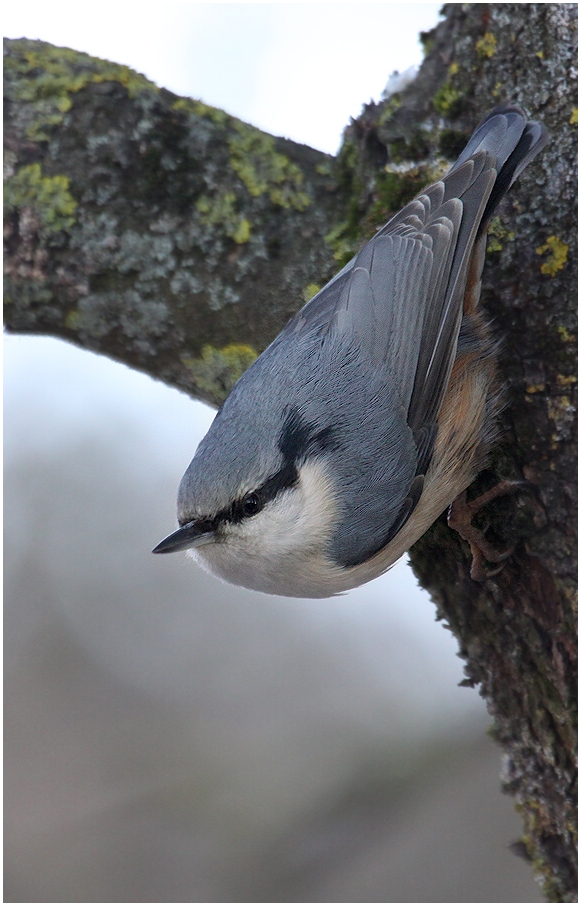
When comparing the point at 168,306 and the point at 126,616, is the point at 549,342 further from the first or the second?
the point at 126,616

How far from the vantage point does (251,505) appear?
1.71 meters

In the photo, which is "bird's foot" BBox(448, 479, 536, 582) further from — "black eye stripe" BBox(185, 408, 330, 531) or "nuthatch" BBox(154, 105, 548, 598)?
"black eye stripe" BBox(185, 408, 330, 531)

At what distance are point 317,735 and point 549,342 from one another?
7.49ft

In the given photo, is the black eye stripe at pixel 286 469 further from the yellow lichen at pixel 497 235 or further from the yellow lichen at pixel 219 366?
the yellow lichen at pixel 497 235

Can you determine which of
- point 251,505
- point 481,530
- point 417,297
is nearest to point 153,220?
point 417,297

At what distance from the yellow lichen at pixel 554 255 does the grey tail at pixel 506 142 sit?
0.19m

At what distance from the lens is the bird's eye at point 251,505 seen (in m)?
1.69

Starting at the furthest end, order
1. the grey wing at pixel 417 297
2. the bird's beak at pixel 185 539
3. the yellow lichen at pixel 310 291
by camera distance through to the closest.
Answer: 1. the yellow lichen at pixel 310 291
2. the grey wing at pixel 417 297
3. the bird's beak at pixel 185 539

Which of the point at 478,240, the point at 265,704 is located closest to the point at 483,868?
the point at 265,704

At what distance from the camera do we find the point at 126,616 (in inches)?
156

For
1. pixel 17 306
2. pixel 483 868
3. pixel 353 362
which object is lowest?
pixel 483 868

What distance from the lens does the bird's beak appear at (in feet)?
5.44

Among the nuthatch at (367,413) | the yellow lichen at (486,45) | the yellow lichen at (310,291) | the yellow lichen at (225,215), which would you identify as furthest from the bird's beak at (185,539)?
the yellow lichen at (486,45)

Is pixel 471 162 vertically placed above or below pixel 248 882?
above
